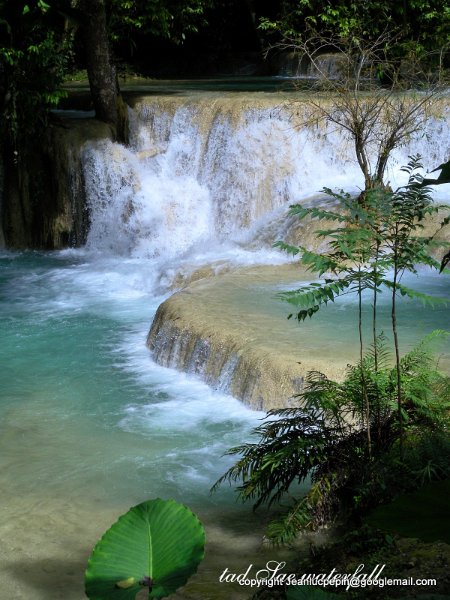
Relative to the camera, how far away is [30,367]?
843cm

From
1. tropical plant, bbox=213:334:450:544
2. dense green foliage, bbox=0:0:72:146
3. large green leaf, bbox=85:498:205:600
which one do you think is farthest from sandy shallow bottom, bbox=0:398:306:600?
dense green foliage, bbox=0:0:72:146

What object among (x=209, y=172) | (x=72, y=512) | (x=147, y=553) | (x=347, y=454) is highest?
(x=147, y=553)

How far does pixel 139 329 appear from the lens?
374 inches

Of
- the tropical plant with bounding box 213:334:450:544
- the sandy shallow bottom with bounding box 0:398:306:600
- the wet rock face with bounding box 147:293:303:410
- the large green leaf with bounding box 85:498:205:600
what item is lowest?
the sandy shallow bottom with bounding box 0:398:306:600

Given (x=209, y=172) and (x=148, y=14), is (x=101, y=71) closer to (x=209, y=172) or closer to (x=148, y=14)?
(x=209, y=172)

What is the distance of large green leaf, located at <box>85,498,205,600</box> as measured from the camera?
112 cm

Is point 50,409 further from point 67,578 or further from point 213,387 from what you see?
point 67,578

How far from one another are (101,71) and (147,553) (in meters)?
14.0

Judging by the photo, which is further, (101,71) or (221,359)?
(101,71)

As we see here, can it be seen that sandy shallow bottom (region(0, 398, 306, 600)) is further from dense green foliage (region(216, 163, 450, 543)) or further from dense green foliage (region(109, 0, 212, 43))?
dense green foliage (region(109, 0, 212, 43))

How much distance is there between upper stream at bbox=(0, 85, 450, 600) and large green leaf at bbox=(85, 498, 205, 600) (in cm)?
314

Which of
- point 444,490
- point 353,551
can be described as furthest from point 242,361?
point 444,490

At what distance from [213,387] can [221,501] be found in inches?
84.9

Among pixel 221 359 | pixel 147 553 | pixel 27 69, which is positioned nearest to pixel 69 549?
pixel 221 359
